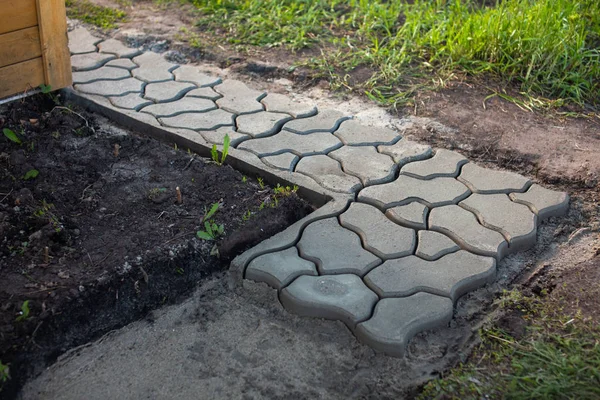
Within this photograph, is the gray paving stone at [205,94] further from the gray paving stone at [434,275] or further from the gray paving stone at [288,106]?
the gray paving stone at [434,275]

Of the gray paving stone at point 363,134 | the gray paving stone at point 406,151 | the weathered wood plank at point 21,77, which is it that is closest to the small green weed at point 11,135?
the weathered wood plank at point 21,77

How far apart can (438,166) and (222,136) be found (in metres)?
1.22

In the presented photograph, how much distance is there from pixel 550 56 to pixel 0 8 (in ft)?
11.1

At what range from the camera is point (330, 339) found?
9.04 ft

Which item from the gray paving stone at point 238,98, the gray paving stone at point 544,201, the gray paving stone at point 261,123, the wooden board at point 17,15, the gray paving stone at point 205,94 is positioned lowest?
the gray paving stone at point 205,94

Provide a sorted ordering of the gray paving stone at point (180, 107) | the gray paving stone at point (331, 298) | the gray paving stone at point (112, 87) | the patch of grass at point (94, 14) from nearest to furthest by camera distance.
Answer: the gray paving stone at point (331, 298) → the gray paving stone at point (180, 107) → the gray paving stone at point (112, 87) → the patch of grass at point (94, 14)

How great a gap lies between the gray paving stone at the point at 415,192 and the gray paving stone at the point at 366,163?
0.07 metres

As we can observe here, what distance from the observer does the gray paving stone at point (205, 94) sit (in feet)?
14.7

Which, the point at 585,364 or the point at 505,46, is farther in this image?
the point at 505,46

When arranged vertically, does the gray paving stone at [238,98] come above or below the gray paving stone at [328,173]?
below

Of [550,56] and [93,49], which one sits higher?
[550,56]

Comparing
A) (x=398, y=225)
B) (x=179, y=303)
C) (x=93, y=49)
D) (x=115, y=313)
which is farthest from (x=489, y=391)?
(x=93, y=49)

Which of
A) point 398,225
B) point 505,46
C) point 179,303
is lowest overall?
point 179,303

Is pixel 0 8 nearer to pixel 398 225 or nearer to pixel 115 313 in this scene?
pixel 115 313
